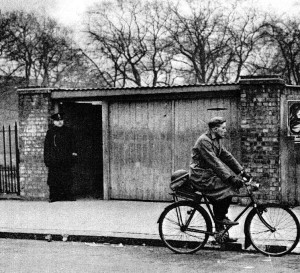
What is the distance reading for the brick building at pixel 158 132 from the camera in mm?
10211

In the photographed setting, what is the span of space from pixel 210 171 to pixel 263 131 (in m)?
3.52

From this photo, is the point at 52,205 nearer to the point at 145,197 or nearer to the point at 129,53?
the point at 145,197

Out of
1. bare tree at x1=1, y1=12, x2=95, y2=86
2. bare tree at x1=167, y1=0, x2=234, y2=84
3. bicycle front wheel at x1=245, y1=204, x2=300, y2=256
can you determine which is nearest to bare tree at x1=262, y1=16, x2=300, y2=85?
bare tree at x1=167, y1=0, x2=234, y2=84

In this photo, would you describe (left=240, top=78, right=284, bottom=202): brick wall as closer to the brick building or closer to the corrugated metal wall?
the brick building

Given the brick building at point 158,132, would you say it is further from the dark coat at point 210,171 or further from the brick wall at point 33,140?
the dark coat at point 210,171

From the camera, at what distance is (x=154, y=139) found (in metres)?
11.1

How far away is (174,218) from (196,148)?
100 centimetres

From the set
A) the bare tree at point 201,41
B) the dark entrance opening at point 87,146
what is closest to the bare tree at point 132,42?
the bare tree at point 201,41

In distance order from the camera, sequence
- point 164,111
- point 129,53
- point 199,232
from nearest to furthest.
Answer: point 199,232 < point 164,111 < point 129,53

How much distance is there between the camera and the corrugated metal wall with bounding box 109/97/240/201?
35.2ft

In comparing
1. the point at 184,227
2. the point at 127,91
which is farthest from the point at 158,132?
the point at 184,227

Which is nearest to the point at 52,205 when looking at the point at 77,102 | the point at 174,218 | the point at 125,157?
the point at 125,157

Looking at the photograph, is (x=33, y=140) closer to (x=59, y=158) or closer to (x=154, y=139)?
(x=59, y=158)

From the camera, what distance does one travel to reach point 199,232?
711 cm
